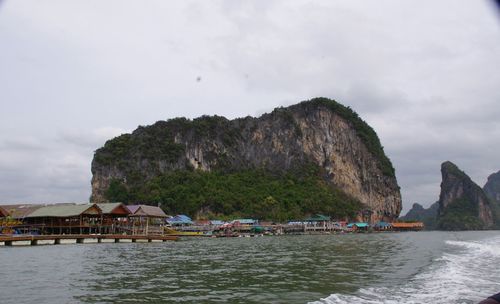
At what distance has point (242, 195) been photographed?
12975 centimetres

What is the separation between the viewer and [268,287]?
1533 cm

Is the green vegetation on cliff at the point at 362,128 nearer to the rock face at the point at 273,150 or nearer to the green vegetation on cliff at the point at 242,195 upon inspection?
the rock face at the point at 273,150

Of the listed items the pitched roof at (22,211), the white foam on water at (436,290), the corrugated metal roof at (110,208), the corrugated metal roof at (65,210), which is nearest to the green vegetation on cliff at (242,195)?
the pitched roof at (22,211)

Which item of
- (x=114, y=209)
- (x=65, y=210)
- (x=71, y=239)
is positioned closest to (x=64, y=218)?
(x=65, y=210)

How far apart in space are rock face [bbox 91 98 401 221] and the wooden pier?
245 ft

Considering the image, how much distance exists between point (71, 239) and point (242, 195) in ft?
267

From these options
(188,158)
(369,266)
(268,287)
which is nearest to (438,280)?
(369,266)

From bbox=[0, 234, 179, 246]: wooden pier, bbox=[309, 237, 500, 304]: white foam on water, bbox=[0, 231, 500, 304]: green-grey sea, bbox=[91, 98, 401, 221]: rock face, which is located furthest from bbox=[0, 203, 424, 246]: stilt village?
bbox=[91, 98, 401, 221]: rock face

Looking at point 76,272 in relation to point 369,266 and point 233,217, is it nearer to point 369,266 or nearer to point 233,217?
point 369,266

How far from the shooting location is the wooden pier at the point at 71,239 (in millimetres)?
44631

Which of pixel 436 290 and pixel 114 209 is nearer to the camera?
pixel 436 290

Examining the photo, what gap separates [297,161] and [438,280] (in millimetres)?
131702

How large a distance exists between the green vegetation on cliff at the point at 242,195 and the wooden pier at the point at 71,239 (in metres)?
60.8

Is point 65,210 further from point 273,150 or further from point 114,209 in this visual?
point 273,150
